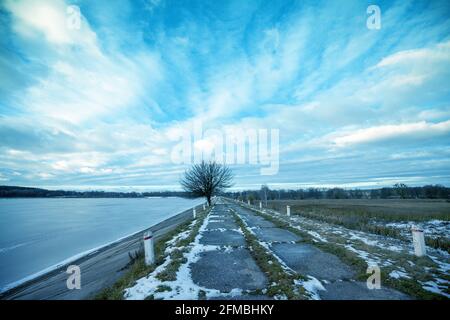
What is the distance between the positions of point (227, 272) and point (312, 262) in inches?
96.4

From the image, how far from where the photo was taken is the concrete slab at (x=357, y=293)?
151 inches

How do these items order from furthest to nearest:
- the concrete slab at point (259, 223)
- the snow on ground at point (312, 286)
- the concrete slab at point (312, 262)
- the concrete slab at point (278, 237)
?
the concrete slab at point (259, 223)
the concrete slab at point (278, 237)
the concrete slab at point (312, 262)
the snow on ground at point (312, 286)

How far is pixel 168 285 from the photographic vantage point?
4508 mm

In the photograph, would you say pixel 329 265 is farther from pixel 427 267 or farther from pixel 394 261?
pixel 427 267

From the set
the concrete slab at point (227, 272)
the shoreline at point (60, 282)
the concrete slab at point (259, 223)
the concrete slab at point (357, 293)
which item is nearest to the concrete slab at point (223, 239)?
the concrete slab at point (227, 272)

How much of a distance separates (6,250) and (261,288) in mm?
20486

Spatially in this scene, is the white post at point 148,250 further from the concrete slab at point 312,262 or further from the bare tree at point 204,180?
the bare tree at point 204,180

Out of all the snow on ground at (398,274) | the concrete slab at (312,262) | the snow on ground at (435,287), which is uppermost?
the snow on ground at (435,287)

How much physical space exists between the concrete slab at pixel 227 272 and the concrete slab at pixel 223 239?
1327 mm

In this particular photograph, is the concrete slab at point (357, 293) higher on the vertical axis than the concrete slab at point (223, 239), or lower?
higher

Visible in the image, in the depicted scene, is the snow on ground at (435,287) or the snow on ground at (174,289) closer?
the snow on ground at (435,287)

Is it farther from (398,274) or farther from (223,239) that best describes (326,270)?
(223,239)

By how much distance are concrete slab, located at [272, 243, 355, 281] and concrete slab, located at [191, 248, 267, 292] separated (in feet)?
3.55
